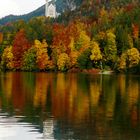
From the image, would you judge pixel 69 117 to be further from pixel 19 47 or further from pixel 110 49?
pixel 19 47

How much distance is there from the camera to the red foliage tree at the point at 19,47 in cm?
14348

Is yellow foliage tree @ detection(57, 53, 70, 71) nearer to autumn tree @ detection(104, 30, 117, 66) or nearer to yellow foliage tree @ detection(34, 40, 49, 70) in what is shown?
yellow foliage tree @ detection(34, 40, 49, 70)

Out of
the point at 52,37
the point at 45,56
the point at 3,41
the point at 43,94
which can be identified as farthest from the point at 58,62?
the point at 43,94

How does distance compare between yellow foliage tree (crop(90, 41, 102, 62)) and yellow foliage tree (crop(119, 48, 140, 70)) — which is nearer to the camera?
yellow foliage tree (crop(119, 48, 140, 70))

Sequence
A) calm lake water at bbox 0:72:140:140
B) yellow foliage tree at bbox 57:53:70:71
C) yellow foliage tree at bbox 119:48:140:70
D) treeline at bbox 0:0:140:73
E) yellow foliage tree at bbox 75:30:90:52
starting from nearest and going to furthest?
calm lake water at bbox 0:72:140:140 < yellow foliage tree at bbox 119:48:140:70 < treeline at bbox 0:0:140:73 < yellow foliage tree at bbox 57:53:70:71 < yellow foliage tree at bbox 75:30:90:52

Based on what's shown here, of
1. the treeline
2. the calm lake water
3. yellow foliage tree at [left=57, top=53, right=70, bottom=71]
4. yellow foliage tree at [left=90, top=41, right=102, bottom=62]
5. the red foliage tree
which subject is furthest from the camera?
the red foliage tree

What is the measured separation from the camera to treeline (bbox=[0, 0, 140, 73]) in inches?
5002

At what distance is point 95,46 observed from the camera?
12888 cm

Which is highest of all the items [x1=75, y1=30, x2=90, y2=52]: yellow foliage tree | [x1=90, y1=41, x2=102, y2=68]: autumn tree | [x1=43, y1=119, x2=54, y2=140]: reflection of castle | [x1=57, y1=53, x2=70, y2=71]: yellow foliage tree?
[x1=75, y1=30, x2=90, y2=52]: yellow foliage tree

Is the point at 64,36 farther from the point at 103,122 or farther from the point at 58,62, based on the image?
the point at 103,122

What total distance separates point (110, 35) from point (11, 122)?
336 feet

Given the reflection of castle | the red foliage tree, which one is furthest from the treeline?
the reflection of castle

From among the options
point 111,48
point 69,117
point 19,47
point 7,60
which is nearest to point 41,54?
point 7,60

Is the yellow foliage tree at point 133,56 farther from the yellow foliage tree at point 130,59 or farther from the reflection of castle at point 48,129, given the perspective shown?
the reflection of castle at point 48,129
